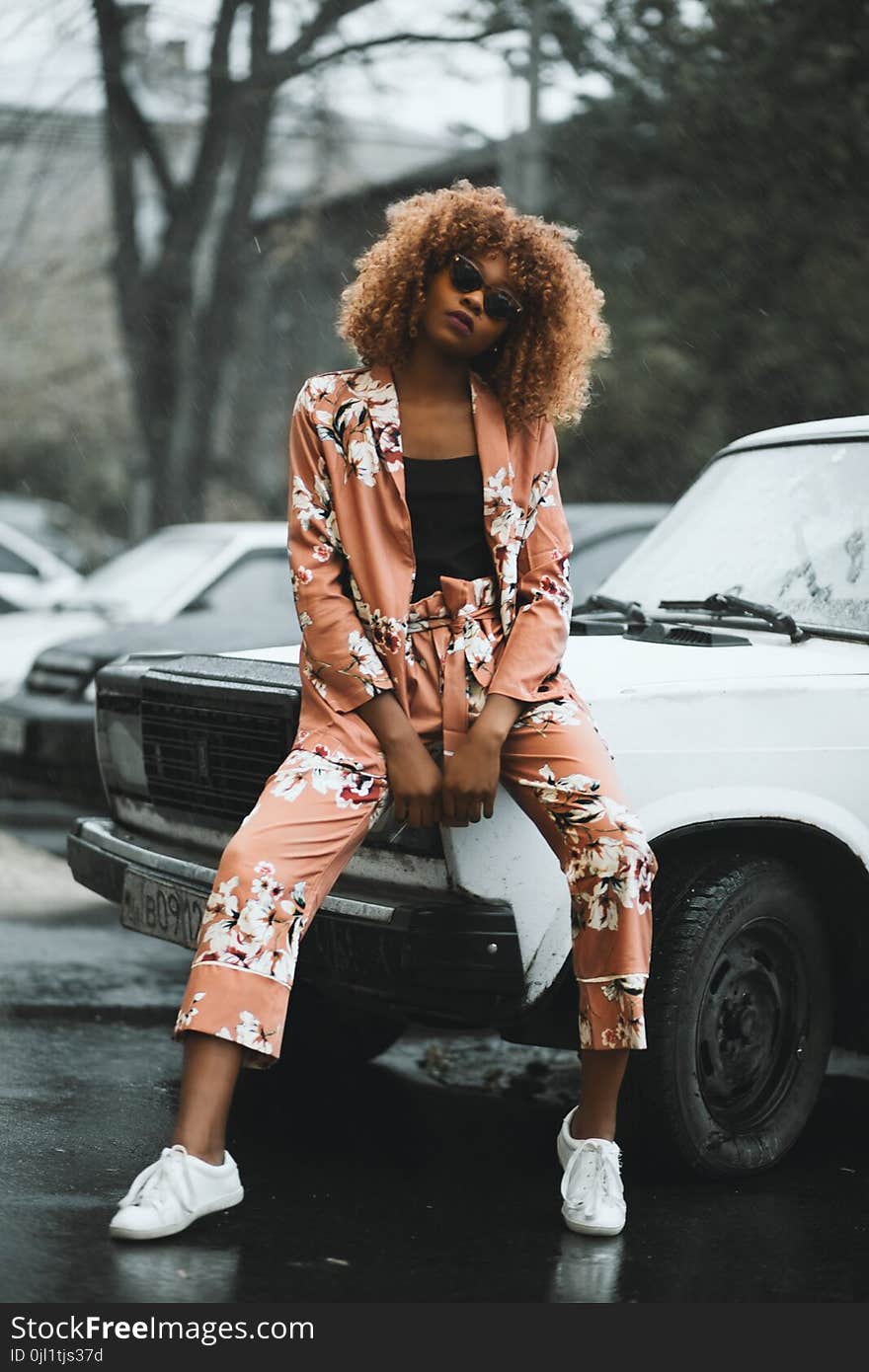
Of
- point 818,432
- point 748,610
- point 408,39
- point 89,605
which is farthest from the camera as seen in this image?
point 408,39

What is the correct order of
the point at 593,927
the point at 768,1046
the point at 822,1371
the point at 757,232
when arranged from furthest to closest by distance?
the point at 757,232 → the point at 768,1046 → the point at 593,927 → the point at 822,1371

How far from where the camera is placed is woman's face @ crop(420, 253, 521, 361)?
3863mm

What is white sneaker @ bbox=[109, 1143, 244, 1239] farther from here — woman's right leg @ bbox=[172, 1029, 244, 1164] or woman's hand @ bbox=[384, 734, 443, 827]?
woman's hand @ bbox=[384, 734, 443, 827]

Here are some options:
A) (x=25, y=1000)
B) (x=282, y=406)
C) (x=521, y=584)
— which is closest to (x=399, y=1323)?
(x=521, y=584)

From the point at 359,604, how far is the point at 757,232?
51.6 feet

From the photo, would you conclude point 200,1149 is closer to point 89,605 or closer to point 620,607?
point 620,607

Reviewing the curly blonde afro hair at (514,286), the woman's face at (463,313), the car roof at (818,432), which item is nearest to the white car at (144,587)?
the car roof at (818,432)

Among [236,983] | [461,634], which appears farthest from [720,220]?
[236,983]

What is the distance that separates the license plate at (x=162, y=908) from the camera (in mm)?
4238

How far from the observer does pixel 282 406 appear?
34.4 m

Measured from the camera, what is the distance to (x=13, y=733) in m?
8.55

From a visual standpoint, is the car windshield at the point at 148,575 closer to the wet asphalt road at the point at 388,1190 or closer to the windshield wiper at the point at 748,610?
the wet asphalt road at the point at 388,1190

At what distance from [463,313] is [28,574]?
9793 mm

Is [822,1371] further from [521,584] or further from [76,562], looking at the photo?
[76,562]
